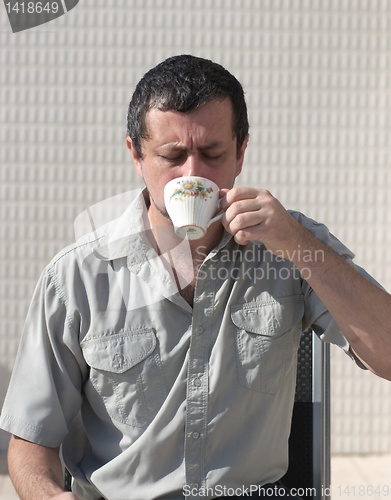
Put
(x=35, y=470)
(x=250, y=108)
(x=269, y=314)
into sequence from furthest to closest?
(x=250, y=108)
(x=269, y=314)
(x=35, y=470)

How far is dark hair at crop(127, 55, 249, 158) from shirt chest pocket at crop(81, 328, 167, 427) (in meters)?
0.40

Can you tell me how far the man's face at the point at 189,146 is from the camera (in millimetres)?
1496

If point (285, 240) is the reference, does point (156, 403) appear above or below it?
below

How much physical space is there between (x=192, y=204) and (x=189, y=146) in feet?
0.48

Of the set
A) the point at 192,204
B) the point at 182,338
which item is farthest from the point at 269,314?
the point at 192,204

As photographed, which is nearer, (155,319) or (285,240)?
(285,240)

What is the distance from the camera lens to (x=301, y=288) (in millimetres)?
1566

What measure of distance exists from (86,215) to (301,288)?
1.92m

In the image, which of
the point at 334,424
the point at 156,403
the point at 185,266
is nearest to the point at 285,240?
the point at 185,266

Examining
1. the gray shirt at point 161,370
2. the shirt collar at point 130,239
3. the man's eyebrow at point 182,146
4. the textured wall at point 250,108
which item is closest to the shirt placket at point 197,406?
the gray shirt at point 161,370

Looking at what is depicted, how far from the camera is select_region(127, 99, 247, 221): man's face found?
150 cm

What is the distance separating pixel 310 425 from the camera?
158 centimetres

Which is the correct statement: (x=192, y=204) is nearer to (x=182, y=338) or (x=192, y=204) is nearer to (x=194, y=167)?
(x=194, y=167)

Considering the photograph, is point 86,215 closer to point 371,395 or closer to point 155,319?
point 371,395
